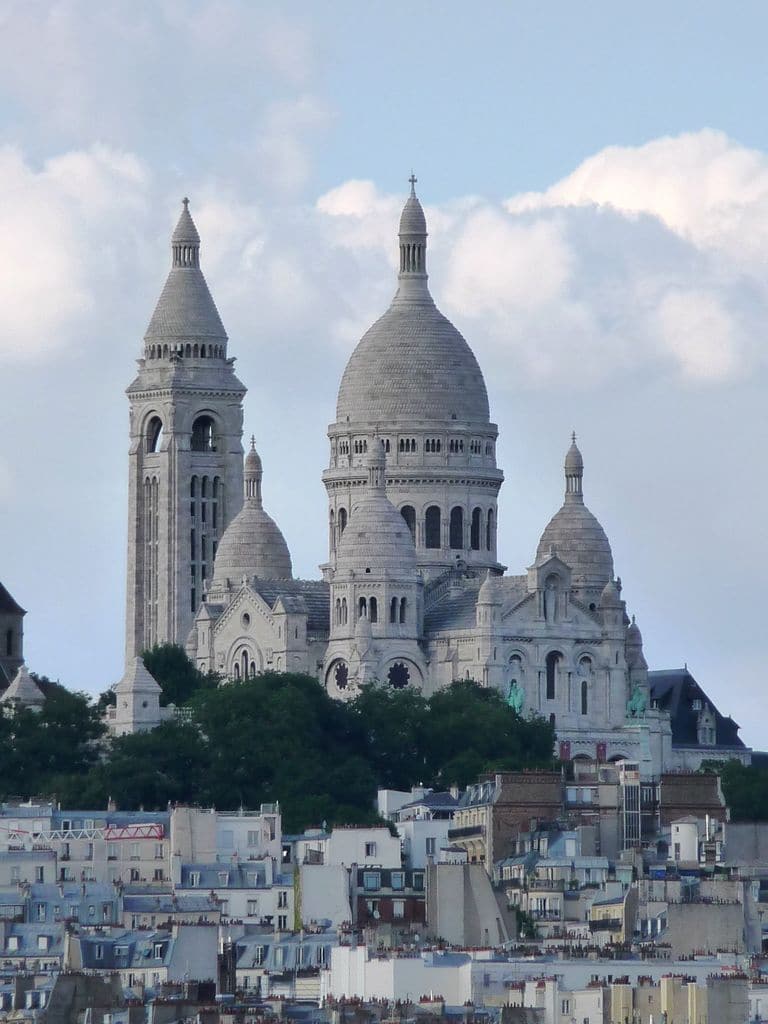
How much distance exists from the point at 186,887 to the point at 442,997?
103 feet

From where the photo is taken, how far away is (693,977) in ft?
403

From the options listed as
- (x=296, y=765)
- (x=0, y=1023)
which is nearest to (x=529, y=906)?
(x=0, y=1023)

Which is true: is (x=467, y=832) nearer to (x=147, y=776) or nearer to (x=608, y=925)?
(x=608, y=925)

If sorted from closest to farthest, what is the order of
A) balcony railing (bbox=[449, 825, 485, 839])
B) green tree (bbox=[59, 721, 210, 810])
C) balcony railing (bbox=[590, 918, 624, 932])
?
balcony railing (bbox=[590, 918, 624, 932]) < balcony railing (bbox=[449, 825, 485, 839]) < green tree (bbox=[59, 721, 210, 810])

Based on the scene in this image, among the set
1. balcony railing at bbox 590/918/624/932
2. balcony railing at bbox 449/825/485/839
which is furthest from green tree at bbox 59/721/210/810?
balcony railing at bbox 590/918/624/932

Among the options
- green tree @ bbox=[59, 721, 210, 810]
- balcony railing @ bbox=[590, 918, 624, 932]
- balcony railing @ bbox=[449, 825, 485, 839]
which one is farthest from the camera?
green tree @ bbox=[59, 721, 210, 810]

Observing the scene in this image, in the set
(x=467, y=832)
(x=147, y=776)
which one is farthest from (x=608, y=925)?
(x=147, y=776)

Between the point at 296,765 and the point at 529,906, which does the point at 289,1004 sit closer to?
the point at 529,906

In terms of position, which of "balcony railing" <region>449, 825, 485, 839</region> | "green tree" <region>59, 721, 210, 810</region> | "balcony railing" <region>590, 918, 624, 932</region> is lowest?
"balcony railing" <region>590, 918, 624, 932</region>

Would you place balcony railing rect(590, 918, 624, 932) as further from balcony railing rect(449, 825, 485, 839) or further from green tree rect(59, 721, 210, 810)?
green tree rect(59, 721, 210, 810)

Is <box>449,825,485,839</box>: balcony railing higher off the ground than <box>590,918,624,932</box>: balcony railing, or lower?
higher

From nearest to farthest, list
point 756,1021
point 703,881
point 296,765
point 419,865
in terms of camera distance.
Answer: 1. point 756,1021
2. point 703,881
3. point 419,865
4. point 296,765

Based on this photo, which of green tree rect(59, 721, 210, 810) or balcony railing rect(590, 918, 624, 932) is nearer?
balcony railing rect(590, 918, 624, 932)

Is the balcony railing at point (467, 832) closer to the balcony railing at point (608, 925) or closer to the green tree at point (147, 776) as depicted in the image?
the balcony railing at point (608, 925)
